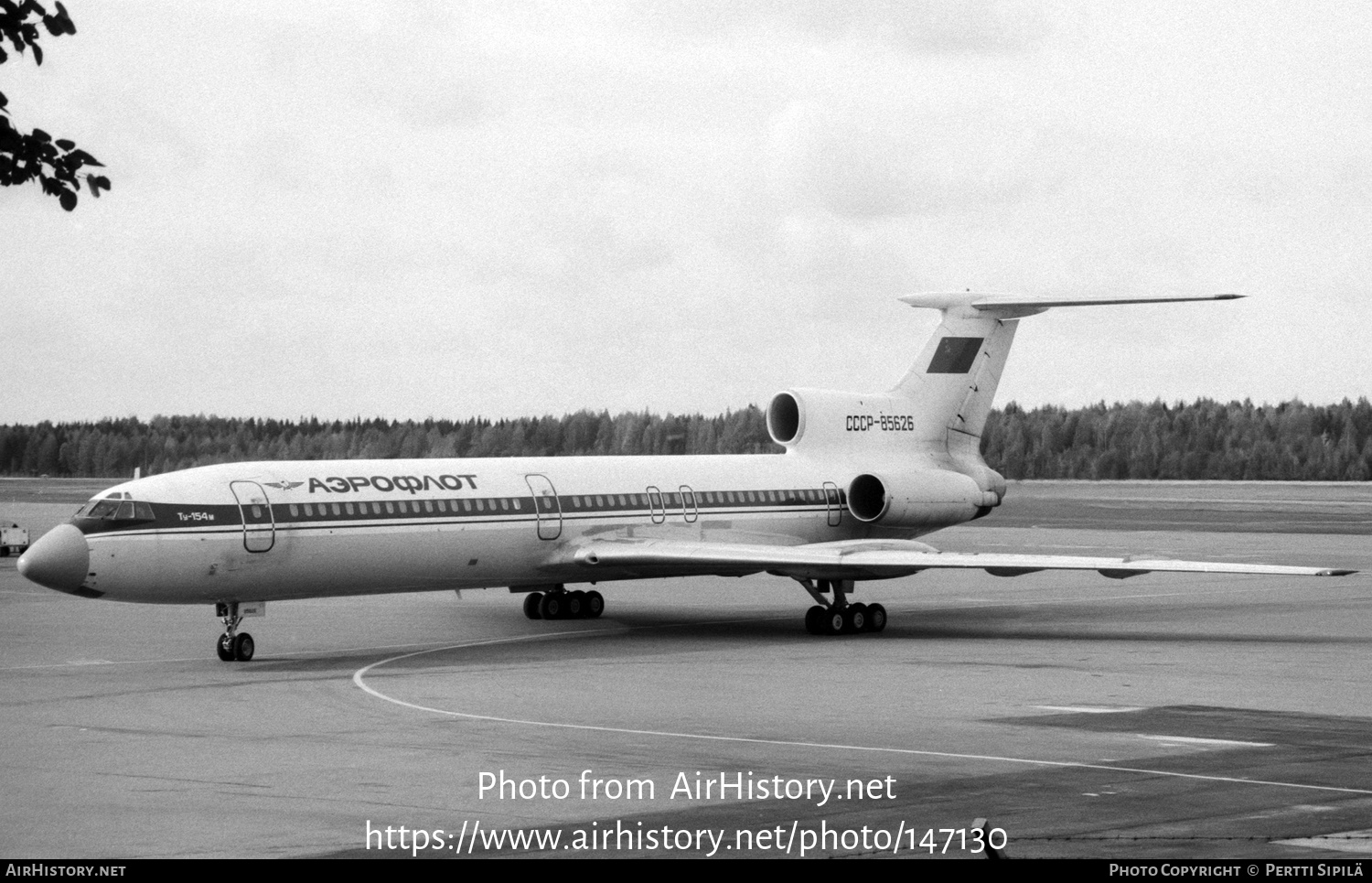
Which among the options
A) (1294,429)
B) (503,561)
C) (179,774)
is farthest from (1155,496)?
(179,774)

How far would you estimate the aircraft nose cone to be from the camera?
24.4 meters

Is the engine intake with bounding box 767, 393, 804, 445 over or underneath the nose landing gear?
over

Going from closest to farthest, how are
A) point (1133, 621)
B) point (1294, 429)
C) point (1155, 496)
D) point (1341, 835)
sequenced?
point (1341, 835) < point (1133, 621) < point (1155, 496) < point (1294, 429)

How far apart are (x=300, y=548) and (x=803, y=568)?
8266 mm

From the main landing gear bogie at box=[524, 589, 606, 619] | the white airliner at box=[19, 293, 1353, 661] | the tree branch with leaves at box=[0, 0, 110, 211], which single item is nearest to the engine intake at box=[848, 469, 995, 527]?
the white airliner at box=[19, 293, 1353, 661]

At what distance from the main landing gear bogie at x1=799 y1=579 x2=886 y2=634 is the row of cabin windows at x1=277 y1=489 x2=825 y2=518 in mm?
3173

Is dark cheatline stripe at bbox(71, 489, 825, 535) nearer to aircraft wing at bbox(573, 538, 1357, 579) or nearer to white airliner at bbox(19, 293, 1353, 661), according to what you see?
white airliner at bbox(19, 293, 1353, 661)

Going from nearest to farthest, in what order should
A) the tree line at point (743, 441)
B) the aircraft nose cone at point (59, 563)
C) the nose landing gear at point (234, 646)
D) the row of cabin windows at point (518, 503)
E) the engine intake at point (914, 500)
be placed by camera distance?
the aircraft nose cone at point (59, 563), the nose landing gear at point (234, 646), the row of cabin windows at point (518, 503), the engine intake at point (914, 500), the tree line at point (743, 441)

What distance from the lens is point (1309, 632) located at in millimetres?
29766

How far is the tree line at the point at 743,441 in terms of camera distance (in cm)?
6731

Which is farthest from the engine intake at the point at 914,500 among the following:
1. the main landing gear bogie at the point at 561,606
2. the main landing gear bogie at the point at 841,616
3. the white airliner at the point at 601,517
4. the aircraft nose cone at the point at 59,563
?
the aircraft nose cone at the point at 59,563

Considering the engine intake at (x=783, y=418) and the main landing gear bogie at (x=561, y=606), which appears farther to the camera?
the engine intake at (x=783, y=418)

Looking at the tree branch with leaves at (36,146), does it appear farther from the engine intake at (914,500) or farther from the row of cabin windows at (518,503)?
Answer: the engine intake at (914,500)
